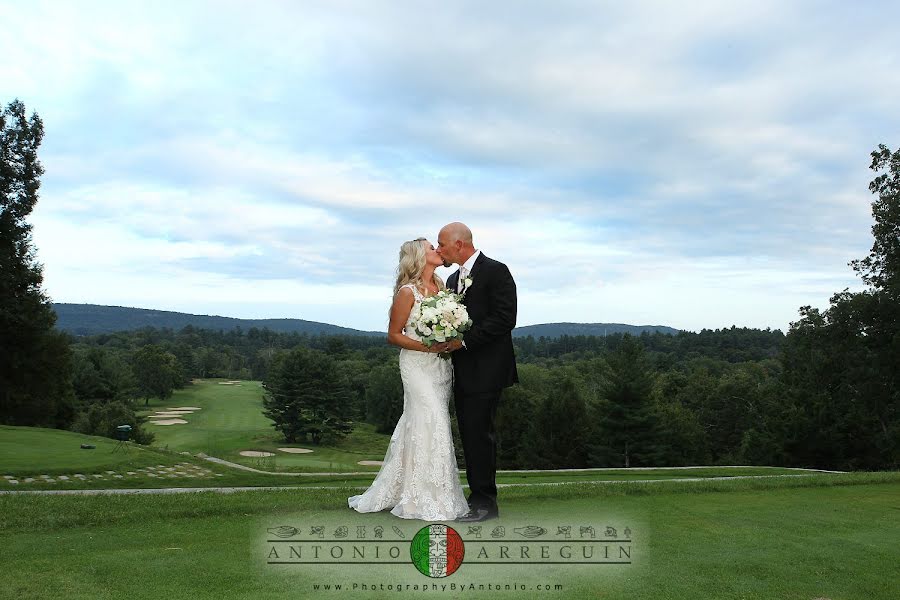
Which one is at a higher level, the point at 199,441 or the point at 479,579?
the point at 479,579

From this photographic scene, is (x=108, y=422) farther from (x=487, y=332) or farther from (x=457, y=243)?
(x=487, y=332)

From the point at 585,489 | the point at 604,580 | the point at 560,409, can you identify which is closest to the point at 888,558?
the point at 604,580

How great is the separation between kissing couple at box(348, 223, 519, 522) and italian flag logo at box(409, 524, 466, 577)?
0.94 metres

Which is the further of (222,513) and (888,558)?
(222,513)

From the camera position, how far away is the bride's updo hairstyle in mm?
7043

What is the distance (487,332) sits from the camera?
6.52m

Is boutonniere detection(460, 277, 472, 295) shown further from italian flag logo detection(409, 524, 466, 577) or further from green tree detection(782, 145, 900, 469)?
green tree detection(782, 145, 900, 469)

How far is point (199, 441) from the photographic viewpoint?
5316 centimetres

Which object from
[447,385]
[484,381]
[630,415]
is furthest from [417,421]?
[630,415]

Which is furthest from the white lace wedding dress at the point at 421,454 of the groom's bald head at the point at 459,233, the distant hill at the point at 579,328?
the distant hill at the point at 579,328

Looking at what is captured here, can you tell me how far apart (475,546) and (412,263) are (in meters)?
2.93

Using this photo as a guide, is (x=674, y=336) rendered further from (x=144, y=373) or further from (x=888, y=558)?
(x=888, y=558)

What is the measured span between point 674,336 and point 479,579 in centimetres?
13563

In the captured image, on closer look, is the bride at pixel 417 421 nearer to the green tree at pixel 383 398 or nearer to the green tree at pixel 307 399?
the green tree at pixel 307 399
